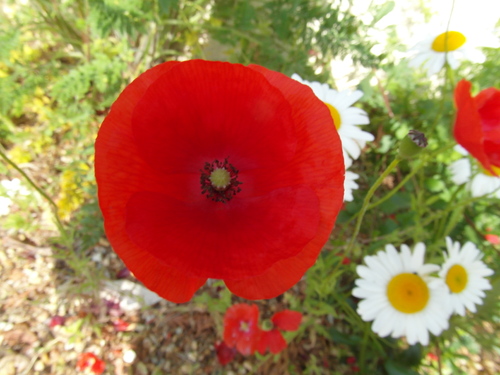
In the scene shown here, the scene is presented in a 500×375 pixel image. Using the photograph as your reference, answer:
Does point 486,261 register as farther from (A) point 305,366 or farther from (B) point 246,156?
(B) point 246,156

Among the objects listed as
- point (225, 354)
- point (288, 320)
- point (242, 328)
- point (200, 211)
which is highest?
point (200, 211)

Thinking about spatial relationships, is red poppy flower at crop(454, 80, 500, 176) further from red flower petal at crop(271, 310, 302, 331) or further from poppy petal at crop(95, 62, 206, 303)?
red flower petal at crop(271, 310, 302, 331)

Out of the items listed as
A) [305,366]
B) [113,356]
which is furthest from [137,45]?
[305,366]

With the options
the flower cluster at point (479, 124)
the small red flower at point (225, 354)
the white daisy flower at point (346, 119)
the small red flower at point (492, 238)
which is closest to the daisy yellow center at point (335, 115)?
→ the white daisy flower at point (346, 119)

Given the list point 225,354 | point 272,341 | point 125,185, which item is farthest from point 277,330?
point 125,185

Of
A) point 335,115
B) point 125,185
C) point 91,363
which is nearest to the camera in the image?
point 125,185

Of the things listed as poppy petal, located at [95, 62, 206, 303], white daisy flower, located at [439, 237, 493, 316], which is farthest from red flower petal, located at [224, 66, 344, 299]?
white daisy flower, located at [439, 237, 493, 316]

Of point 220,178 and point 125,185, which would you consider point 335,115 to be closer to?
point 220,178
